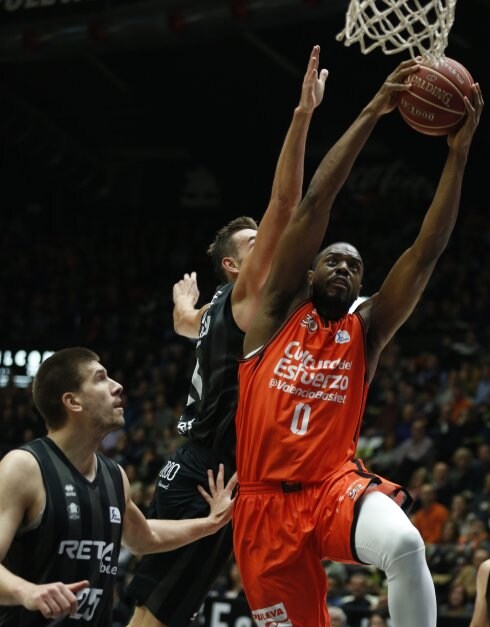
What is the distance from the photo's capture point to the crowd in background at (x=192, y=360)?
11.1 meters

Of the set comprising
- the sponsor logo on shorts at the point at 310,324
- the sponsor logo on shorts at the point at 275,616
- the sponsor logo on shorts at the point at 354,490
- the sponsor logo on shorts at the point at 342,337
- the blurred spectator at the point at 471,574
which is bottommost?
the blurred spectator at the point at 471,574

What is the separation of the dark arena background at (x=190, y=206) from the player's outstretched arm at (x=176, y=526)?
4359 millimetres

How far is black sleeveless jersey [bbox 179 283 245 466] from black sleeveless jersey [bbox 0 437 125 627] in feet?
3.05

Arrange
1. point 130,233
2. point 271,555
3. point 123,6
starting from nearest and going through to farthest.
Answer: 1. point 271,555
2. point 123,6
3. point 130,233

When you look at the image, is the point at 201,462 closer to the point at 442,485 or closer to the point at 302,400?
the point at 302,400

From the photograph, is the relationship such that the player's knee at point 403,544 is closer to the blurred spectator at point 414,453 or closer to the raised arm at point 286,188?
the raised arm at point 286,188

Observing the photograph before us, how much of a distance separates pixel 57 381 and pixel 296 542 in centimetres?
120

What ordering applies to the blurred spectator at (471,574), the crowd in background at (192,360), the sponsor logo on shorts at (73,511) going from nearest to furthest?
the sponsor logo on shorts at (73,511) → the blurred spectator at (471,574) → the crowd in background at (192,360)

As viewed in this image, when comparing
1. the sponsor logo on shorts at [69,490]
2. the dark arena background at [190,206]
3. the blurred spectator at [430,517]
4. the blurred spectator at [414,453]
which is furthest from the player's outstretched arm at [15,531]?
the blurred spectator at [414,453]

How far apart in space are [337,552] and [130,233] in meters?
20.8

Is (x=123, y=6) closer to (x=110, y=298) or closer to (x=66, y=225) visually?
(x=110, y=298)

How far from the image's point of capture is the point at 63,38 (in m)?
17.4

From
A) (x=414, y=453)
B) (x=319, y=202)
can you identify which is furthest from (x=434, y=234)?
(x=414, y=453)

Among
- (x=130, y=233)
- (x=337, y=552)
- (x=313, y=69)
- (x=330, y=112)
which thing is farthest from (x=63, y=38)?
(x=337, y=552)
